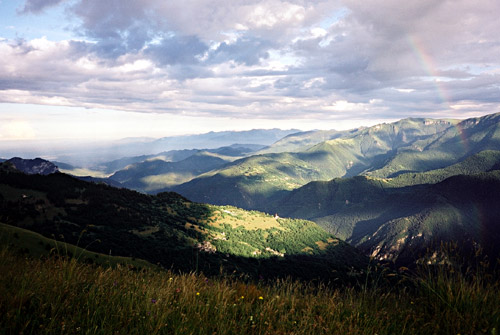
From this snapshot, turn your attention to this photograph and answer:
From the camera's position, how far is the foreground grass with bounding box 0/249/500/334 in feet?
13.3

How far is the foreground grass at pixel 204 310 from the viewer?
4.05m

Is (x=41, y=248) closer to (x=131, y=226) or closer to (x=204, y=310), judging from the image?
(x=204, y=310)

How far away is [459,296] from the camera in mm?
5691

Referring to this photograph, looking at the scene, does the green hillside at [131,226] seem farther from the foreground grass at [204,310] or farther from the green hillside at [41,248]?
the foreground grass at [204,310]

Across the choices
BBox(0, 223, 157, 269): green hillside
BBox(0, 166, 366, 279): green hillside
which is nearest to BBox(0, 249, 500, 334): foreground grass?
BBox(0, 223, 157, 269): green hillside

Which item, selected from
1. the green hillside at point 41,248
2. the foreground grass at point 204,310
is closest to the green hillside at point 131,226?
the green hillside at point 41,248

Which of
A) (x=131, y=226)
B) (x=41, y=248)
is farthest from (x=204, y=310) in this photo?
(x=131, y=226)

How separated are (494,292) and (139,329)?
24.3 feet

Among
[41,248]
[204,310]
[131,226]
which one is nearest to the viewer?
[204,310]

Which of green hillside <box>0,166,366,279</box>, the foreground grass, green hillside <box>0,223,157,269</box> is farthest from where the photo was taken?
green hillside <box>0,166,366,279</box>

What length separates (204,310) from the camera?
4.94 meters

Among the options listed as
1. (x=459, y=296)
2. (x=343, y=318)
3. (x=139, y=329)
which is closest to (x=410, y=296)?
(x=459, y=296)

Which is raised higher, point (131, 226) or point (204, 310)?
point (204, 310)

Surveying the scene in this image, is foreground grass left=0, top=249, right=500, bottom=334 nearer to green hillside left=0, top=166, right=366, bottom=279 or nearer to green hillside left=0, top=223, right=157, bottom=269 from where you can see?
green hillside left=0, top=223, right=157, bottom=269
